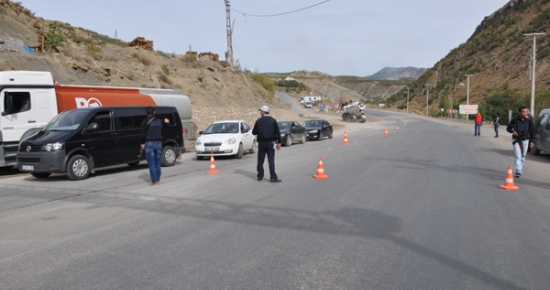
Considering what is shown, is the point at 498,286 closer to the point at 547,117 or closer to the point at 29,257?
the point at 29,257

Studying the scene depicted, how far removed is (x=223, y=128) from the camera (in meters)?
19.2

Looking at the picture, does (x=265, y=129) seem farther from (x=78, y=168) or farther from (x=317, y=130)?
(x=317, y=130)

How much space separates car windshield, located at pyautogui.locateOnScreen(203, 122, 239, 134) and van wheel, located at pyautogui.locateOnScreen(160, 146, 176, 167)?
3.20 meters

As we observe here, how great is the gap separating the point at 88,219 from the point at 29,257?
203 centimetres

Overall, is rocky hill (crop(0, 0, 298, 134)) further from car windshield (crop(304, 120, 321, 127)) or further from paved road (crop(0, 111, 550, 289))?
paved road (crop(0, 111, 550, 289))

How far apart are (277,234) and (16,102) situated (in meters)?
12.2

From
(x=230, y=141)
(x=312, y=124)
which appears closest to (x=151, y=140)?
(x=230, y=141)

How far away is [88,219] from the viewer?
25.0 ft

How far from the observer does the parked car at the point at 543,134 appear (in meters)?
17.7

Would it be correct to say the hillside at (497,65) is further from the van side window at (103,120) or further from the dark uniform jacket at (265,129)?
the van side window at (103,120)

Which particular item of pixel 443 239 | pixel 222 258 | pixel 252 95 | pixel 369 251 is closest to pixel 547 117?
pixel 443 239

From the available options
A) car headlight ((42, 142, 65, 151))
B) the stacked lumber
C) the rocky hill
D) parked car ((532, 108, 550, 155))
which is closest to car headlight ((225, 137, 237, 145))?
car headlight ((42, 142, 65, 151))

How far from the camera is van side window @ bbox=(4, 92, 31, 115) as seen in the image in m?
14.9

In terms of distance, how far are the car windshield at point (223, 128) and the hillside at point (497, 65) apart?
1838 inches
